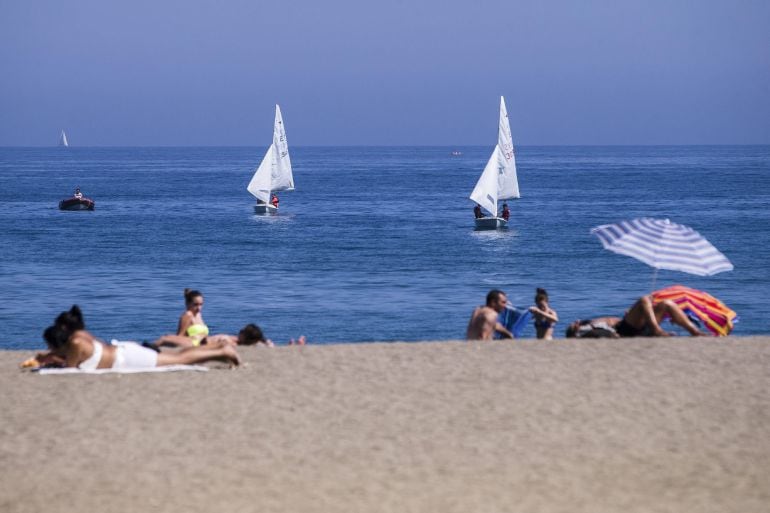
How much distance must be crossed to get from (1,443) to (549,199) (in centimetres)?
8108

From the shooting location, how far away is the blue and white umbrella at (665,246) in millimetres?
14742

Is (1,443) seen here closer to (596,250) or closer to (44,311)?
(44,311)

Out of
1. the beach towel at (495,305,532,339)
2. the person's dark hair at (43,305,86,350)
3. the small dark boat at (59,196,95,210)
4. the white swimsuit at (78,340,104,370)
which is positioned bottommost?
the small dark boat at (59,196,95,210)

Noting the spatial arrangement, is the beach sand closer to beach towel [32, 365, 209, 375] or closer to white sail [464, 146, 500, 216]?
beach towel [32, 365, 209, 375]

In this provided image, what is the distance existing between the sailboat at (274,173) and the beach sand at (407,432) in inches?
2215

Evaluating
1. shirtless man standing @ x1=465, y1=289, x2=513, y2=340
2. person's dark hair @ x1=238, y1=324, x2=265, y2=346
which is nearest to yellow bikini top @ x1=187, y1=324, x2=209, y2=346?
person's dark hair @ x1=238, y1=324, x2=265, y2=346

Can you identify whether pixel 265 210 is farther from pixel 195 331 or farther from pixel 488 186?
pixel 195 331

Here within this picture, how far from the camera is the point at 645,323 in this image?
14.5 metres

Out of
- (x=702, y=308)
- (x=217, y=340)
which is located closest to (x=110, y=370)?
(x=217, y=340)

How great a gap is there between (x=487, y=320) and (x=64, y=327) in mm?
5086

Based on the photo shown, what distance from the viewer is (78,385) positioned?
12070 millimetres

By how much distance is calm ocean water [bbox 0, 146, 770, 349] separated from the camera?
30.1 metres

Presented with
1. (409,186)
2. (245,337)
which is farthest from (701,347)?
(409,186)

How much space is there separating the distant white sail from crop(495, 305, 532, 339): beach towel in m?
53.5
